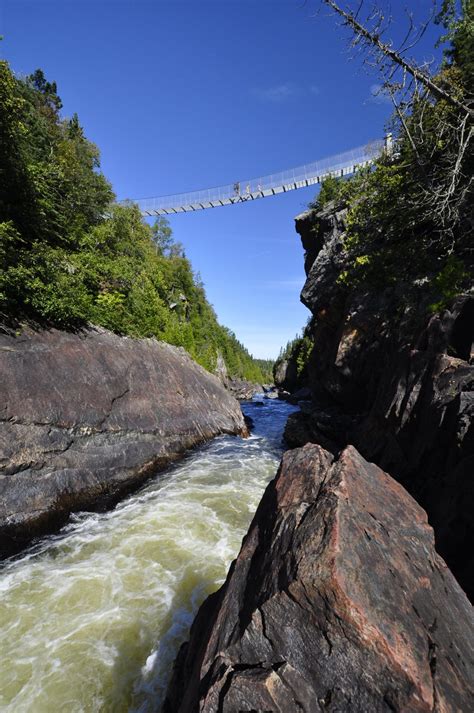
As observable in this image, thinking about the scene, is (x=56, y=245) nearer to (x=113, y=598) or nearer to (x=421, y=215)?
(x=113, y=598)

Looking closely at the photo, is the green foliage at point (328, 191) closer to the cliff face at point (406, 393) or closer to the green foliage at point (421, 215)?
the cliff face at point (406, 393)

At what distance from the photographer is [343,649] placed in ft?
7.54

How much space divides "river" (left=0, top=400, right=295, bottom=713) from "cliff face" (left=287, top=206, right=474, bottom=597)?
4.51m

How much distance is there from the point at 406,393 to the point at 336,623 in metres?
8.03

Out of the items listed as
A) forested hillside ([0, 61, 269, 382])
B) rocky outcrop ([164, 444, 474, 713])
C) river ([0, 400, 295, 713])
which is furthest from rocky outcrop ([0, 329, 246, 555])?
rocky outcrop ([164, 444, 474, 713])

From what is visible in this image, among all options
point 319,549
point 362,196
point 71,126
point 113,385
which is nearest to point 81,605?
point 319,549

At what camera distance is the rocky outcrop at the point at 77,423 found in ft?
25.1

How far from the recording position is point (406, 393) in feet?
29.7

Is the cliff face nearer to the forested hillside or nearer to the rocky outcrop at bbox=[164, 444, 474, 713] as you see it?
the rocky outcrop at bbox=[164, 444, 474, 713]

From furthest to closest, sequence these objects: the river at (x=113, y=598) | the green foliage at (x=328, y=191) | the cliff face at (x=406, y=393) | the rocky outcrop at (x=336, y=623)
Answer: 1. the green foliage at (x=328, y=191)
2. the cliff face at (x=406, y=393)
3. the river at (x=113, y=598)
4. the rocky outcrop at (x=336, y=623)

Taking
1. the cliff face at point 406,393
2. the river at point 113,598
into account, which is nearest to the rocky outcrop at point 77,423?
the river at point 113,598

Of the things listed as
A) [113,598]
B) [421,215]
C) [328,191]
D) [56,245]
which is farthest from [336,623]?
[328,191]

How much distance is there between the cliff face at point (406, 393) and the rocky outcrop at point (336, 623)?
2588 mm

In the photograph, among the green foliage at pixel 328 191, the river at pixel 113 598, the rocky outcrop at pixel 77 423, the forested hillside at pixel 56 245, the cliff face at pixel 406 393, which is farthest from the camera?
the green foliage at pixel 328 191
